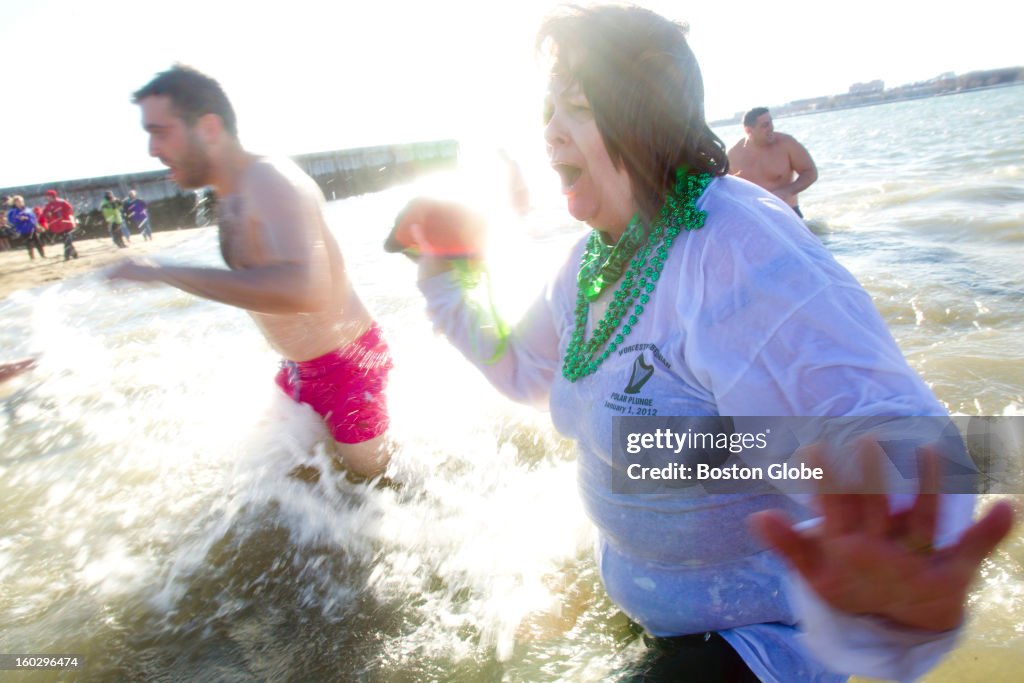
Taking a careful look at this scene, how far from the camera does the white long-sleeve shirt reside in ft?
3.26

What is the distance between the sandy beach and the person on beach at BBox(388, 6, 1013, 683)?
10708 millimetres

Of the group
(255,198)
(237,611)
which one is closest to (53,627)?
(237,611)

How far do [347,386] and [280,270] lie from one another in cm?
101

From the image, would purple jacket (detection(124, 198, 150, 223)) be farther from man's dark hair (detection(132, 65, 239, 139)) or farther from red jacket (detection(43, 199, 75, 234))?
man's dark hair (detection(132, 65, 239, 139))

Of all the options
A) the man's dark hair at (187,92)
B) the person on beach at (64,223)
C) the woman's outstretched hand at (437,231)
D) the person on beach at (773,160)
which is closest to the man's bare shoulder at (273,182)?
the man's dark hair at (187,92)

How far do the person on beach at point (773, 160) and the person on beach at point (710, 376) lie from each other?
23.2 feet

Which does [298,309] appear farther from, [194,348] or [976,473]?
[194,348]

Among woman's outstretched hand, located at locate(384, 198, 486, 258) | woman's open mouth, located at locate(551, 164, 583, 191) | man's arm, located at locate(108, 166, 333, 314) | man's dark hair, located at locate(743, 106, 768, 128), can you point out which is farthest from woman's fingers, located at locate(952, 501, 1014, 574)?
man's dark hair, located at locate(743, 106, 768, 128)

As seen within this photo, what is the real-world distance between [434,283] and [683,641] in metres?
1.22

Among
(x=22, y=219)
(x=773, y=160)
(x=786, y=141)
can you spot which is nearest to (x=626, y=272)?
(x=773, y=160)

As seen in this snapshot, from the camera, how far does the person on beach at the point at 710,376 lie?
0.84 metres

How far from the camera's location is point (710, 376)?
122 cm

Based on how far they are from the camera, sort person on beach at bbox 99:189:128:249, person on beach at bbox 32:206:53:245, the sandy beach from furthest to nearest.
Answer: person on beach at bbox 99:189:128:249 < person on beach at bbox 32:206:53:245 < the sandy beach

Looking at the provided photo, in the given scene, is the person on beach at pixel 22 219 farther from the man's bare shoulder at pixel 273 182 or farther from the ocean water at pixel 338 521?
the man's bare shoulder at pixel 273 182
